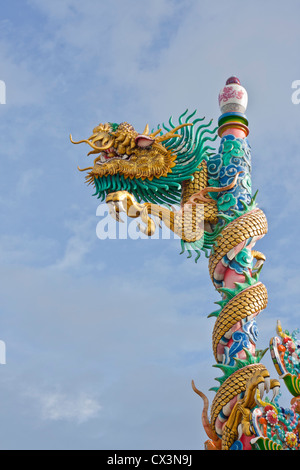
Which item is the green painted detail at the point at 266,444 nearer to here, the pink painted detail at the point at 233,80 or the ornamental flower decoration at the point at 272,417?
the ornamental flower decoration at the point at 272,417

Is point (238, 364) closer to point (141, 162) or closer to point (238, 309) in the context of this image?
point (238, 309)

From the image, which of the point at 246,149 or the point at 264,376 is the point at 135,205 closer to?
the point at 246,149

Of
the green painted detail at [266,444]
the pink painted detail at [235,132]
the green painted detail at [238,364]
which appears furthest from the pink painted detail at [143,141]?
the green painted detail at [266,444]

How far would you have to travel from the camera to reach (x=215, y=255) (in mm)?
9367

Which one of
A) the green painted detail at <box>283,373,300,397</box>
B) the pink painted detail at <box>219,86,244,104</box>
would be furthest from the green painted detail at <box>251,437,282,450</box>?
the pink painted detail at <box>219,86,244,104</box>

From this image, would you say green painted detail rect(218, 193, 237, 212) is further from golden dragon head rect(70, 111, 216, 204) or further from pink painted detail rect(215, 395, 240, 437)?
pink painted detail rect(215, 395, 240, 437)

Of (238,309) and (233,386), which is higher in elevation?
(238,309)

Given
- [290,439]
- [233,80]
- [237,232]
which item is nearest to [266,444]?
[290,439]

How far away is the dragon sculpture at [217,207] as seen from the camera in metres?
8.55

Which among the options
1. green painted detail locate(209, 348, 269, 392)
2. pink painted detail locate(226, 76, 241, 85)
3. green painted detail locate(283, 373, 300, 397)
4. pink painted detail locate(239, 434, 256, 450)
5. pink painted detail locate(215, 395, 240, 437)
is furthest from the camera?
pink painted detail locate(226, 76, 241, 85)

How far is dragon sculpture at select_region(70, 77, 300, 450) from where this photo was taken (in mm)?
8550

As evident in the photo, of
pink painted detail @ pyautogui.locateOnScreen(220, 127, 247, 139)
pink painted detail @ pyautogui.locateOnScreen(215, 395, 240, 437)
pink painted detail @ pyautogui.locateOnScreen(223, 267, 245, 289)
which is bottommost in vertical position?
pink painted detail @ pyautogui.locateOnScreen(215, 395, 240, 437)

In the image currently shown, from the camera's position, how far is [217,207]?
9.66m
